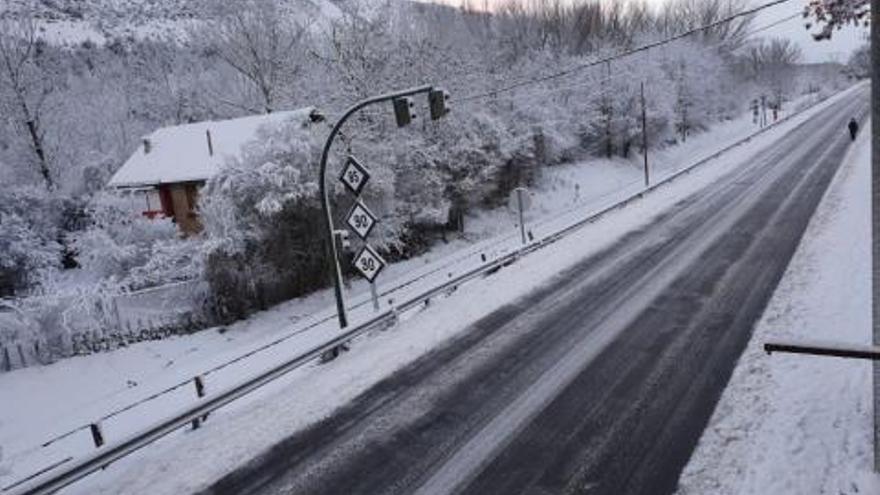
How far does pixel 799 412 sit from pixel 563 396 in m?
2.96

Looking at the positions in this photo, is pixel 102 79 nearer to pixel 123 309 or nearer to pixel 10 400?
pixel 123 309

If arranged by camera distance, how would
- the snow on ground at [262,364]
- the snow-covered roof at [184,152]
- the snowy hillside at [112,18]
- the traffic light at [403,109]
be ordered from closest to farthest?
the snow on ground at [262,364], the traffic light at [403,109], the snow-covered roof at [184,152], the snowy hillside at [112,18]

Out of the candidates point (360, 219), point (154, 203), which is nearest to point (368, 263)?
point (360, 219)

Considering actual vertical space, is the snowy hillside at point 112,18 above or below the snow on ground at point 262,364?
above

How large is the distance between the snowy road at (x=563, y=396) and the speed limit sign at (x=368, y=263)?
8.99 feet

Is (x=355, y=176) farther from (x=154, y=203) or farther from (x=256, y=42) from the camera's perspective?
(x=256, y=42)

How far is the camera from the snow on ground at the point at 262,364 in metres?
11.0

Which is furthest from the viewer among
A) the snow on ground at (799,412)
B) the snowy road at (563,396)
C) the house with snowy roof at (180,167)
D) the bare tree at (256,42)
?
the bare tree at (256,42)

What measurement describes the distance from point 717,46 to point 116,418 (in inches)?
3423

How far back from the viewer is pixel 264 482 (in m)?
8.18

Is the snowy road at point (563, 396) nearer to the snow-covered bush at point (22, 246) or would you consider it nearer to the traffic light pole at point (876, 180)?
the traffic light pole at point (876, 180)

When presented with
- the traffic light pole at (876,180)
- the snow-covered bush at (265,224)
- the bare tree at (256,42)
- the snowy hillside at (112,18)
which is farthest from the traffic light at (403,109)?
the snowy hillside at (112,18)

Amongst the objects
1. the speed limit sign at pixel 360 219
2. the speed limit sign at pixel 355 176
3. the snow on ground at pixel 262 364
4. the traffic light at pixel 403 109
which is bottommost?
the snow on ground at pixel 262 364

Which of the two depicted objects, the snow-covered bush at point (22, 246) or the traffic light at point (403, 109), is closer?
the traffic light at point (403, 109)
